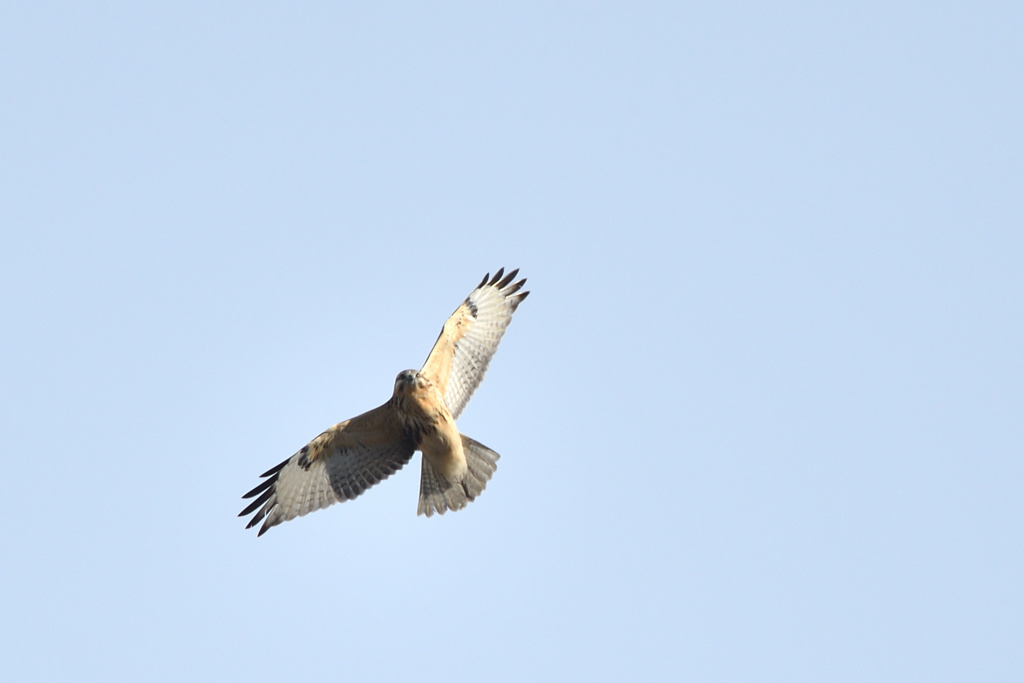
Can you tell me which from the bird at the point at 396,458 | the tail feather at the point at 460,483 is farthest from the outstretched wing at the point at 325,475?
the tail feather at the point at 460,483

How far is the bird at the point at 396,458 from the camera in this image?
43.9 ft

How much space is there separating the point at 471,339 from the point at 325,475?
2.19 m

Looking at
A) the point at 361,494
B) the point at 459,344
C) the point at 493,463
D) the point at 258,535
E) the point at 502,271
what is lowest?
the point at 258,535

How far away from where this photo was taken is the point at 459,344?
14.1 meters

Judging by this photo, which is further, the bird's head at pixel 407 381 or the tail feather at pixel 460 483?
the tail feather at pixel 460 483

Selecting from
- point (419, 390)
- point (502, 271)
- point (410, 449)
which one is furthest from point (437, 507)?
point (502, 271)

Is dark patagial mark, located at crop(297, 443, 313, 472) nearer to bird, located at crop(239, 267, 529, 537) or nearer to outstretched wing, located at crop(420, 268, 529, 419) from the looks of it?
bird, located at crop(239, 267, 529, 537)

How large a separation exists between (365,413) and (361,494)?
3.39 ft

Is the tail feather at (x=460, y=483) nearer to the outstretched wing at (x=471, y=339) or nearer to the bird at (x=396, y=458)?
the bird at (x=396, y=458)

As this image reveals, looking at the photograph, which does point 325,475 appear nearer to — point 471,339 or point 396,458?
point 396,458

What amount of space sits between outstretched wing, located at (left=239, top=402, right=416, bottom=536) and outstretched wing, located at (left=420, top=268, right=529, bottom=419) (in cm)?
80

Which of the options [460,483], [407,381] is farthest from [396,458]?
[407,381]

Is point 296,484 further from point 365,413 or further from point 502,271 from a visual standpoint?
point 502,271

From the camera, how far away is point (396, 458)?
13750mm
